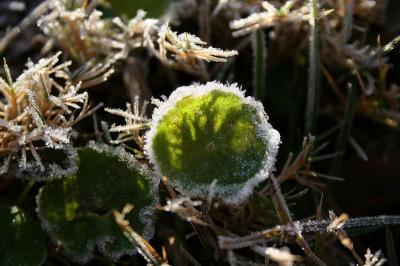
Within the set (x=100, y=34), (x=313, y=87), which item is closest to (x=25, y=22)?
(x=100, y=34)

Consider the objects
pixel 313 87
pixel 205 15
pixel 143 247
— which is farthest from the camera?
pixel 205 15

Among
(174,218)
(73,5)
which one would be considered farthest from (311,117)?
(73,5)

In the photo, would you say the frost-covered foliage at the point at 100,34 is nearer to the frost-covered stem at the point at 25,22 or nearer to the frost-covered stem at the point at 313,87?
the frost-covered stem at the point at 25,22

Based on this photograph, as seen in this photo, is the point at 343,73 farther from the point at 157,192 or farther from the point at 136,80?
the point at 157,192

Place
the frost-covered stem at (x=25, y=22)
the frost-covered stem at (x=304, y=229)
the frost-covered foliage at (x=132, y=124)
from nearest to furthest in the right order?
the frost-covered stem at (x=304, y=229) → the frost-covered foliage at (x=132, y=124) → the frost-covered stem at (x=25, y=22)

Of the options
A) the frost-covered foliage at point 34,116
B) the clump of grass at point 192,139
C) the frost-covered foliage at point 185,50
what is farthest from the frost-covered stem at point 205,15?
the frost-covered foliage at point 34,116

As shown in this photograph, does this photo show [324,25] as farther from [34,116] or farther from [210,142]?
[34,116]
